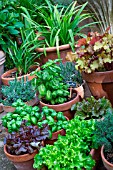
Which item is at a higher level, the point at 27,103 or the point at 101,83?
the point at 101,83

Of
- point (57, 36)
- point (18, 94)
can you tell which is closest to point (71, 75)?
point (18, 94)

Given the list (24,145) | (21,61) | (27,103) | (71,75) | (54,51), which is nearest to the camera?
(24,145)

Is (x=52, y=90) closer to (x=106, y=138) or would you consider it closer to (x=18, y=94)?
(x=18, y=94)

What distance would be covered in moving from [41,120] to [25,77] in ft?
3.41

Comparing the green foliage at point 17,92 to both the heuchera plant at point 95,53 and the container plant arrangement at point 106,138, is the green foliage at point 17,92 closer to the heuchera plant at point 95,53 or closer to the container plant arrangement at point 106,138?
the heuchera plant at point 95,53

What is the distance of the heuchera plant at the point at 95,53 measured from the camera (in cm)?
258

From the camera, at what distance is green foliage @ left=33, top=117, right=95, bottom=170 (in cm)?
205

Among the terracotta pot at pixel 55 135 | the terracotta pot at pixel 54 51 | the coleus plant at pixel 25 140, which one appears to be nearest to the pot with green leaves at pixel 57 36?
the terracotta pot at pixel 54 51

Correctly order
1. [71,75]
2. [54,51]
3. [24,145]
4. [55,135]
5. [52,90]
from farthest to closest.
→ [54,51] → [71,75] → [52,90] → [55,135] → [24,145]

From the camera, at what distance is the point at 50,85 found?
267 cm

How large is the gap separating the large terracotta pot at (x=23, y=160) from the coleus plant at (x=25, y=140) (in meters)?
0.04

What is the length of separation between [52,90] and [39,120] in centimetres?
36

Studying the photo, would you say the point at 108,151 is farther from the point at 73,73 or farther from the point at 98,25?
the point at 98,25

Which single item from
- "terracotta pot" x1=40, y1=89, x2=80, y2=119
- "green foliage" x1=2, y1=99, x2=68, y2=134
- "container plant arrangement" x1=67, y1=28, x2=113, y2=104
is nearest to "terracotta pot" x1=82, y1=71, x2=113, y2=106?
"container plant arrangement" x1=67, y1=28, x2=113, y2=104
